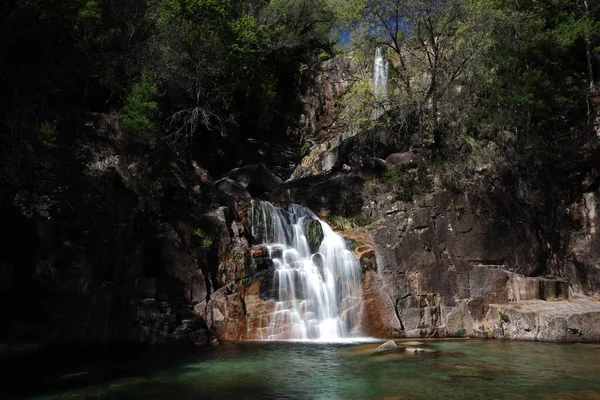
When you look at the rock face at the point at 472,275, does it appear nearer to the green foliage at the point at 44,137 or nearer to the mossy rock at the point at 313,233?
the mossy rock at the point at 313,233

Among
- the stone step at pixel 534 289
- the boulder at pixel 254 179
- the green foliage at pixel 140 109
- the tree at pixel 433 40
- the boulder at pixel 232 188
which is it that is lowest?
the stone step at pixel 534 289

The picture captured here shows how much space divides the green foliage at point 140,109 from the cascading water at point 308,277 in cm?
530

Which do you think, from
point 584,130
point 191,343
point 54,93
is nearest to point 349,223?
point 191,343

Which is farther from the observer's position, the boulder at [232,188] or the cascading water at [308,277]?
the boulder at [232,188]

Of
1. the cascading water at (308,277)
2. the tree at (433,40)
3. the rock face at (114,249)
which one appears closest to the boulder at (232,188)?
the rock face at (114,249)

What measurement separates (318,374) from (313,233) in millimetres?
9019

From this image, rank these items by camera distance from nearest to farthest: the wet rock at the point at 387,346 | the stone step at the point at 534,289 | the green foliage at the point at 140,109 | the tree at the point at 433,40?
the wet rock at the point at 387,346 → the stone step at the point at 534,289 → the green foliage at the point at 140,109 → the tree at the point at 433,40

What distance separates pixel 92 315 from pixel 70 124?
6891 mm

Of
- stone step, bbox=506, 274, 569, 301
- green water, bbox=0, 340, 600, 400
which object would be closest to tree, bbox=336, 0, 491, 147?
stone step, bbox=506, 274, 569, 301

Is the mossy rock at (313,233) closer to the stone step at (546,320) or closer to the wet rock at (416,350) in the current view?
the wet rock at (416,350)

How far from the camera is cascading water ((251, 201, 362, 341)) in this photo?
55.0 feet

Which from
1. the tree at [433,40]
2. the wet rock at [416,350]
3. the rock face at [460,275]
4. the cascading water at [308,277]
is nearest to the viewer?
the wet rock at [416,350]

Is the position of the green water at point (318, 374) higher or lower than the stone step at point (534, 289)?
lower

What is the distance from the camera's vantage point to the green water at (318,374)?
368 inches
